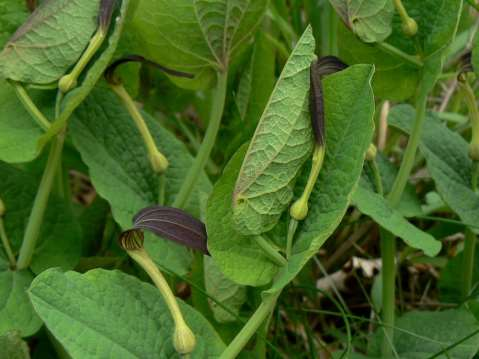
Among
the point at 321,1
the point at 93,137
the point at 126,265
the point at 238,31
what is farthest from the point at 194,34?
the point at 321,1

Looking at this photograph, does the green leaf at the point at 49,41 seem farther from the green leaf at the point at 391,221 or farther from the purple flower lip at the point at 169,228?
the green leaf at the point at 391,221

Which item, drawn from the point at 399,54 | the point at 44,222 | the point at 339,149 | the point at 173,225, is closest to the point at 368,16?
the point at 399,54

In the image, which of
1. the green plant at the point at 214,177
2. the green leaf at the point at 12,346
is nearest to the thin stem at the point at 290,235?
the green plant at the point at 214,177

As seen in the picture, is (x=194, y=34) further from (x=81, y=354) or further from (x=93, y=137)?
(x=81, y=354)

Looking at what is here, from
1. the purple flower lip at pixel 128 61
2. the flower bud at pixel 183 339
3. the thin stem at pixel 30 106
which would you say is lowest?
the flower bud at pixel 183 339

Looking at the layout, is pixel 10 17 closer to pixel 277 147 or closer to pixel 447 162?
pixel 277 147
